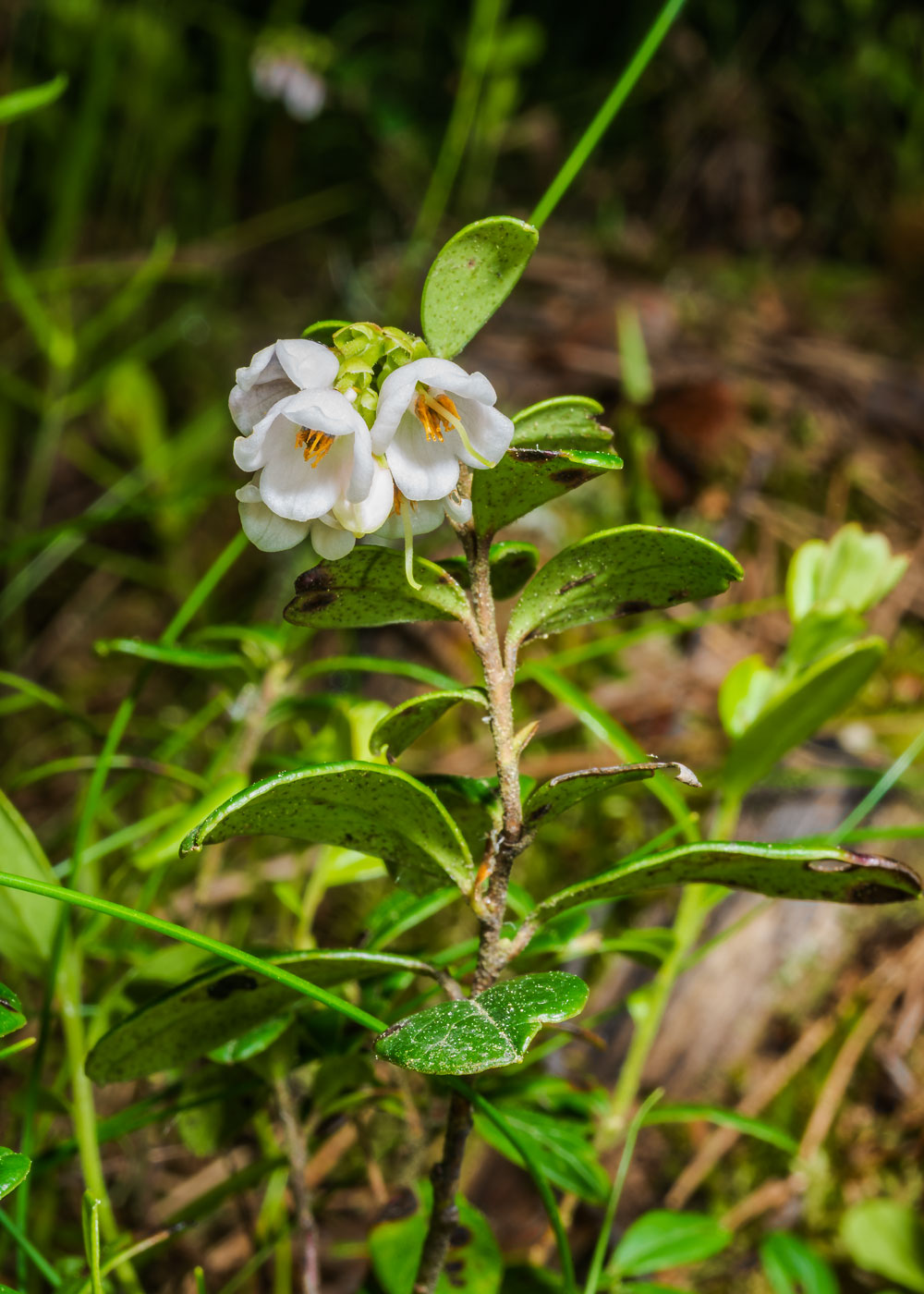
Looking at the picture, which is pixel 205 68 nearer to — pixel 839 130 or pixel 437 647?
pixel 839 130

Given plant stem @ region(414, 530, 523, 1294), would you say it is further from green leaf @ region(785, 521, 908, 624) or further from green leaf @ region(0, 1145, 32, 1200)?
green leaf @ region(785, 521, 908, 624)

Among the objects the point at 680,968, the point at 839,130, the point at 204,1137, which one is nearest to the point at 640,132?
the point at 839,130

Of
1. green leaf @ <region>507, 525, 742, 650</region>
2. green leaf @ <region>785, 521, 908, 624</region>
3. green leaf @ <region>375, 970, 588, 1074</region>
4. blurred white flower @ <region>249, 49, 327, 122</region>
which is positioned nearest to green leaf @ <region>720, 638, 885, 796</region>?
green leaf @ <region>785, 521, 908, 624</region>

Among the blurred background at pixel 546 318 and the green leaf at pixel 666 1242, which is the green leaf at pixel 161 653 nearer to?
the blurred background at pixel 546 318

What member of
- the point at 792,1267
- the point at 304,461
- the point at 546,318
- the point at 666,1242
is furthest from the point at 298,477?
the point at 546,318

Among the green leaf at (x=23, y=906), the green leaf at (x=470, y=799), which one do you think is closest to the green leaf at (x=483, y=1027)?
the green leaf at (x=470, y=799)

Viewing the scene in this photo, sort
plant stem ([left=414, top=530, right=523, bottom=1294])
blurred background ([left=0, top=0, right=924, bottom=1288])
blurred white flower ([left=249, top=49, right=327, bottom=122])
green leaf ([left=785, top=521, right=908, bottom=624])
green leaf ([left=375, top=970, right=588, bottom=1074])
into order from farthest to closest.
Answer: blurred white flower ([left=249, top=49, right=327, bottom=122]) → blurred background ([left=0, top=0, right=924, bottom=1288]) → green leaf ([left=785, top=521, right=908, bottom=624]) → plant stem ([left=414, top=530, right=523, bottom=1294]) → green leaf ([left=375, top=970, right=588, bottom=1074])
